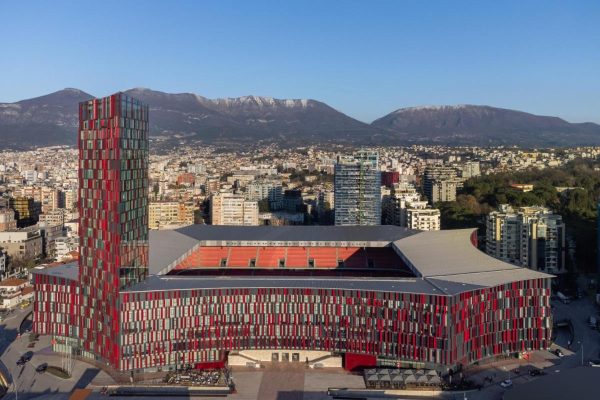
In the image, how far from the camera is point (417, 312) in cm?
2475

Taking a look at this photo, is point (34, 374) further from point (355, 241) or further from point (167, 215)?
point (167, 215)

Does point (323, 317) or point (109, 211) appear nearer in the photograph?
point (109, 211)

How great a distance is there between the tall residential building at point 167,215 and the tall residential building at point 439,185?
26912 mm

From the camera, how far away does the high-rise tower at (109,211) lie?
2441 cm

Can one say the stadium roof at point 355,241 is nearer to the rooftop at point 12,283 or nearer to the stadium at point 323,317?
the stadium at point 323,317

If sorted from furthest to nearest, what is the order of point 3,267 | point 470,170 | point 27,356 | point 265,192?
point 470,170
point 265,192
point 3,267
point 27,356

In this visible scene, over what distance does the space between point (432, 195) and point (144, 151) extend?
54965mm

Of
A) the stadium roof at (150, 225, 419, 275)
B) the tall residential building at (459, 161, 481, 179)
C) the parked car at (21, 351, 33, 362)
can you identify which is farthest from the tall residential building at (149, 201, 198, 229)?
the tall residential building at (459, 161, 481, 179)

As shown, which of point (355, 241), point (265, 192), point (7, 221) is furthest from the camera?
point (265, 192)

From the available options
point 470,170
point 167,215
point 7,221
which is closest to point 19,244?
point 7,221

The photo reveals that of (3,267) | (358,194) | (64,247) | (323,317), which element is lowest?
(3,267)

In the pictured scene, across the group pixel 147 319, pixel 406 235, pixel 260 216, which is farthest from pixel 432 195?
pixel 147 319

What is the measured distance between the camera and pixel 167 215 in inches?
2504

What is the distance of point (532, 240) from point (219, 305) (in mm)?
Answer: 24216
